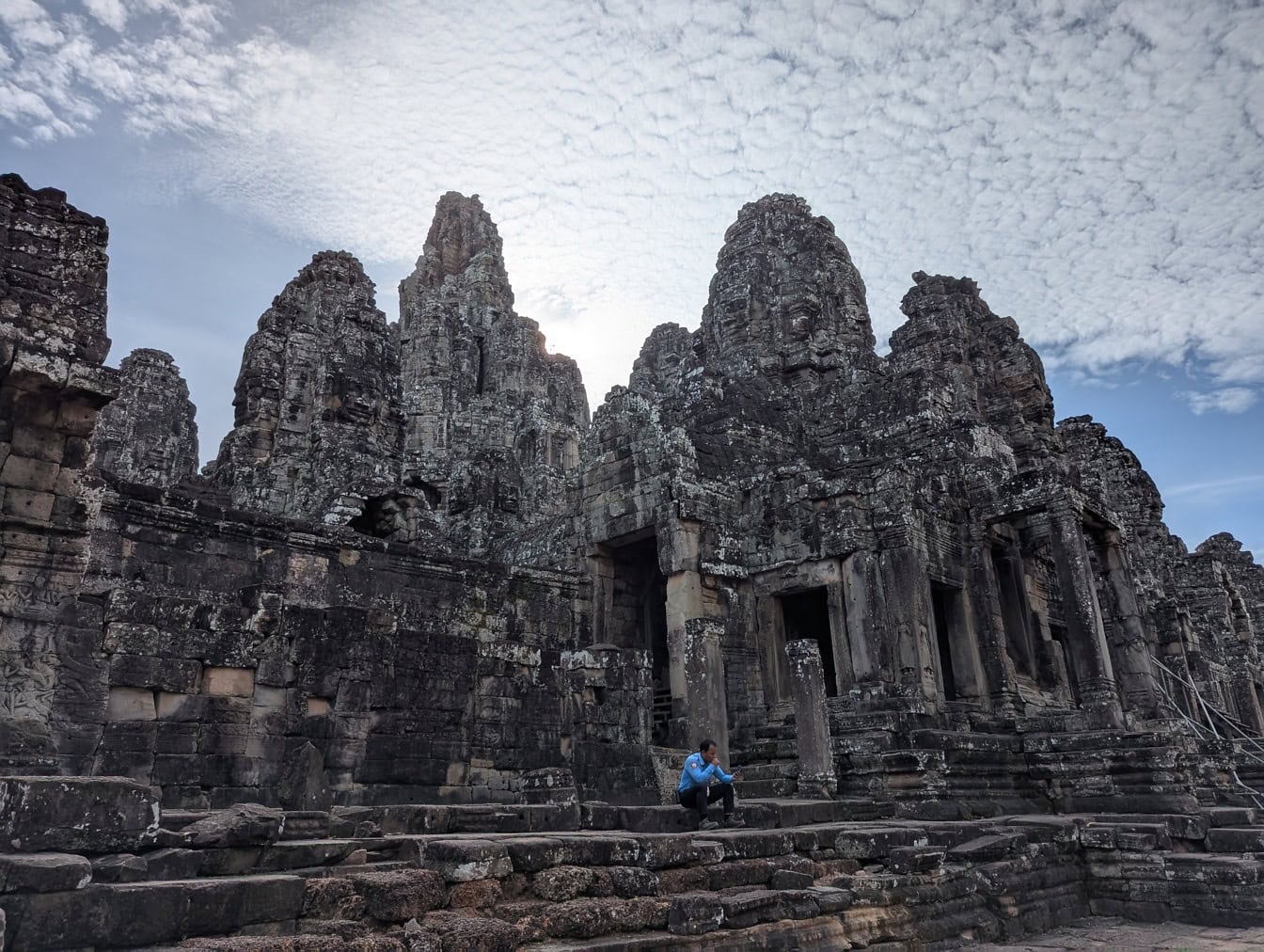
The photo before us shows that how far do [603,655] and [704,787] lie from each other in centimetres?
304

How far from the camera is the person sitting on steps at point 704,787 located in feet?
26.1

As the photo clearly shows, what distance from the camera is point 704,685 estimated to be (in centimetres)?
1313

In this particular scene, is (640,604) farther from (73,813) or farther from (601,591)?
(73,813)

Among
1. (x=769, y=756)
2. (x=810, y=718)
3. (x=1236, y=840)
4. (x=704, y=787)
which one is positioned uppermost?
(x=810, y=718)

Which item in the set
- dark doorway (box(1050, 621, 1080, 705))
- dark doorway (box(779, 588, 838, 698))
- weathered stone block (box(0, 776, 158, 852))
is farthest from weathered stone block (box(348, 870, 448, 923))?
dark doorway (box(1050, 621, 1080, 705))

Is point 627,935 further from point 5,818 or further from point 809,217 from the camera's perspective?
point 809,217

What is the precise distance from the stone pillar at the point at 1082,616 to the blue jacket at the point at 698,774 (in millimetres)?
8685

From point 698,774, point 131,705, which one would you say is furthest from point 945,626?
point 131,705

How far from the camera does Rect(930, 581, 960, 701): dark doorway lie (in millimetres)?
16547

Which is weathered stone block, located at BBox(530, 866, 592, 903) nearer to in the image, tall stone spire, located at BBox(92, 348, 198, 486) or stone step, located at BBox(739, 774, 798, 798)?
stone step, located at BBox(739, 774, 798, 798)

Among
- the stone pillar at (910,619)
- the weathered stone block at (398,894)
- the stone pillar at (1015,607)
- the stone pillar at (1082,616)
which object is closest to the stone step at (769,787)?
the stone pillar at (910,619)

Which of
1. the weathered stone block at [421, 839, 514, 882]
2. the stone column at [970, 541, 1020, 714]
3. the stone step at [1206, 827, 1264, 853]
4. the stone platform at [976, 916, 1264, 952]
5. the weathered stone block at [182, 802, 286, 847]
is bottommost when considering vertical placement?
the stone platform at [976, 916, 1264, 952]

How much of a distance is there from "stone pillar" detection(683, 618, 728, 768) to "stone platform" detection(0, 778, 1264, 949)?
336 centimetres

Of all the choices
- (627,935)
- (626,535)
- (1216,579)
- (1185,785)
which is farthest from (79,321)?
(1216,579)
